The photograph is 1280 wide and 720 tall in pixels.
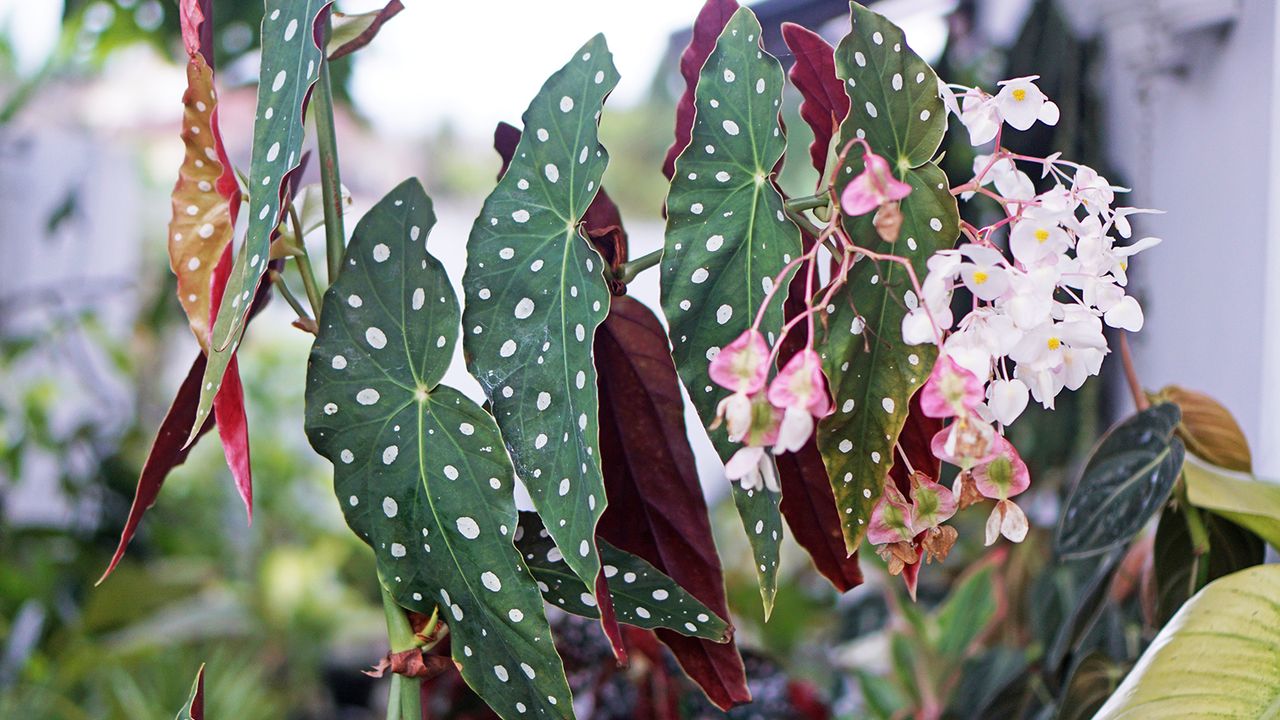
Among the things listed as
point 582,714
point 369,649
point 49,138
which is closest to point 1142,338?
point 582,714

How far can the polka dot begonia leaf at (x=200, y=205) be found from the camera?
0.41 metres

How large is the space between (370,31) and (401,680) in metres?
0.32

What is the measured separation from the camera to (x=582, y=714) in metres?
0.82

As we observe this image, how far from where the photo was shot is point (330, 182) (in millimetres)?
424

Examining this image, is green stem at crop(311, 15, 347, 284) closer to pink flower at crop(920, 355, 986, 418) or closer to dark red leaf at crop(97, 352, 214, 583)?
dark red leaf at crop(97, 352, 214, 583)

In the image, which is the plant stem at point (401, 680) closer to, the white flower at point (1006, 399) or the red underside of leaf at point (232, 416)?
the red underside of leaf at point (232, 416)

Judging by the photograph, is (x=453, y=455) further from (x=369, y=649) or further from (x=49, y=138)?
(x=49, y=138)

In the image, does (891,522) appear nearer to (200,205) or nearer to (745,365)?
(745,365)

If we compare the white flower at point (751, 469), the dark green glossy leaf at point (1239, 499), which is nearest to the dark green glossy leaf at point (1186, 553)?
the dark green glossy leaf at point (1239, 499)

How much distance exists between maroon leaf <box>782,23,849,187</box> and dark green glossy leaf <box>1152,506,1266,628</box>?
0.37 meters

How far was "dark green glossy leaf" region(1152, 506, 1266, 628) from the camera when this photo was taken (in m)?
0.59

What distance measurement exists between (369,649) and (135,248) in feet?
5.37

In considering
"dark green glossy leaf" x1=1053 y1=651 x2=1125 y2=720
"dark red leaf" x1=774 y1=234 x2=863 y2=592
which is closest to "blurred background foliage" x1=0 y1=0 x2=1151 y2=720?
"dark green glossy leaf" x1=1053 y1=651 x2=1125 y2=720

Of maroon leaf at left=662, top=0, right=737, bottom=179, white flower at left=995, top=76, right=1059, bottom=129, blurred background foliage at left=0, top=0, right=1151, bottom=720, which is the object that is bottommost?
blurred background foliage at left=0, top=0, right=1151, bottom=720
